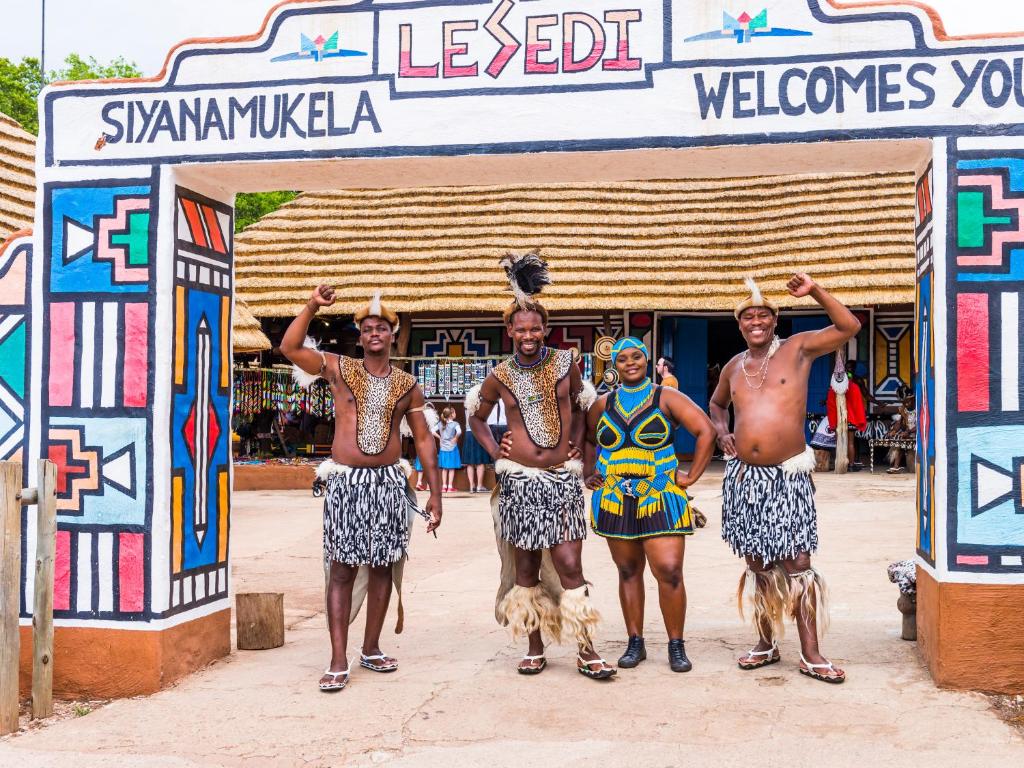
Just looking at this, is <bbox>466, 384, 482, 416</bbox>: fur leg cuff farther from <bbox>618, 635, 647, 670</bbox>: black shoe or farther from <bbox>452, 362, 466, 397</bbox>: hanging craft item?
<bbox>452, 362, 466, 397</bbox>: hanging craft item

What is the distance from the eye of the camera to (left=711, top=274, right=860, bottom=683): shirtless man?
17.8ft

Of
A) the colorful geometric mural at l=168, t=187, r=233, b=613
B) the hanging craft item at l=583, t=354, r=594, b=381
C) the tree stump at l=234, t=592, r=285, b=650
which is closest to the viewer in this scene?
the colorful geometric mural at l=168, t=187, r=233, b=613

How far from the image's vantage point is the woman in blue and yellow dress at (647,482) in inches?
218

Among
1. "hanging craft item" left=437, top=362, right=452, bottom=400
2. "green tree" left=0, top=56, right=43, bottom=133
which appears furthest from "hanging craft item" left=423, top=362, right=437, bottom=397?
"green tree" left=0, top=56, right=43, bottom=133

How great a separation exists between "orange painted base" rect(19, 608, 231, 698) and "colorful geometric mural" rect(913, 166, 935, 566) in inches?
153

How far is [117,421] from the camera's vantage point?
5.64 m

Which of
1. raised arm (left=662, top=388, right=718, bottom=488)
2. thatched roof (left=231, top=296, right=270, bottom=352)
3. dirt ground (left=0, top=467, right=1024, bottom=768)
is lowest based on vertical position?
dirt ground (left=0, top=467, right=1024, bottom=768)

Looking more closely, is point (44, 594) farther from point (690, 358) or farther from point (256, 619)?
point (690, 358)

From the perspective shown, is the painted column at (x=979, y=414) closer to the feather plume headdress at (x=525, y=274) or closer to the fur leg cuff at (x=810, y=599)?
the fur leg cuff at (x=810, y=599)

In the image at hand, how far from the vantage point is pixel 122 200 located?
5703 mm

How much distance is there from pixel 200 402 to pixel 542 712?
2.52m

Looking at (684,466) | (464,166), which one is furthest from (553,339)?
(464,166)

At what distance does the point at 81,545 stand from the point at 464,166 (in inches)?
111

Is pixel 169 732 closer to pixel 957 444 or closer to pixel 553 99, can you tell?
pixel 553 99
